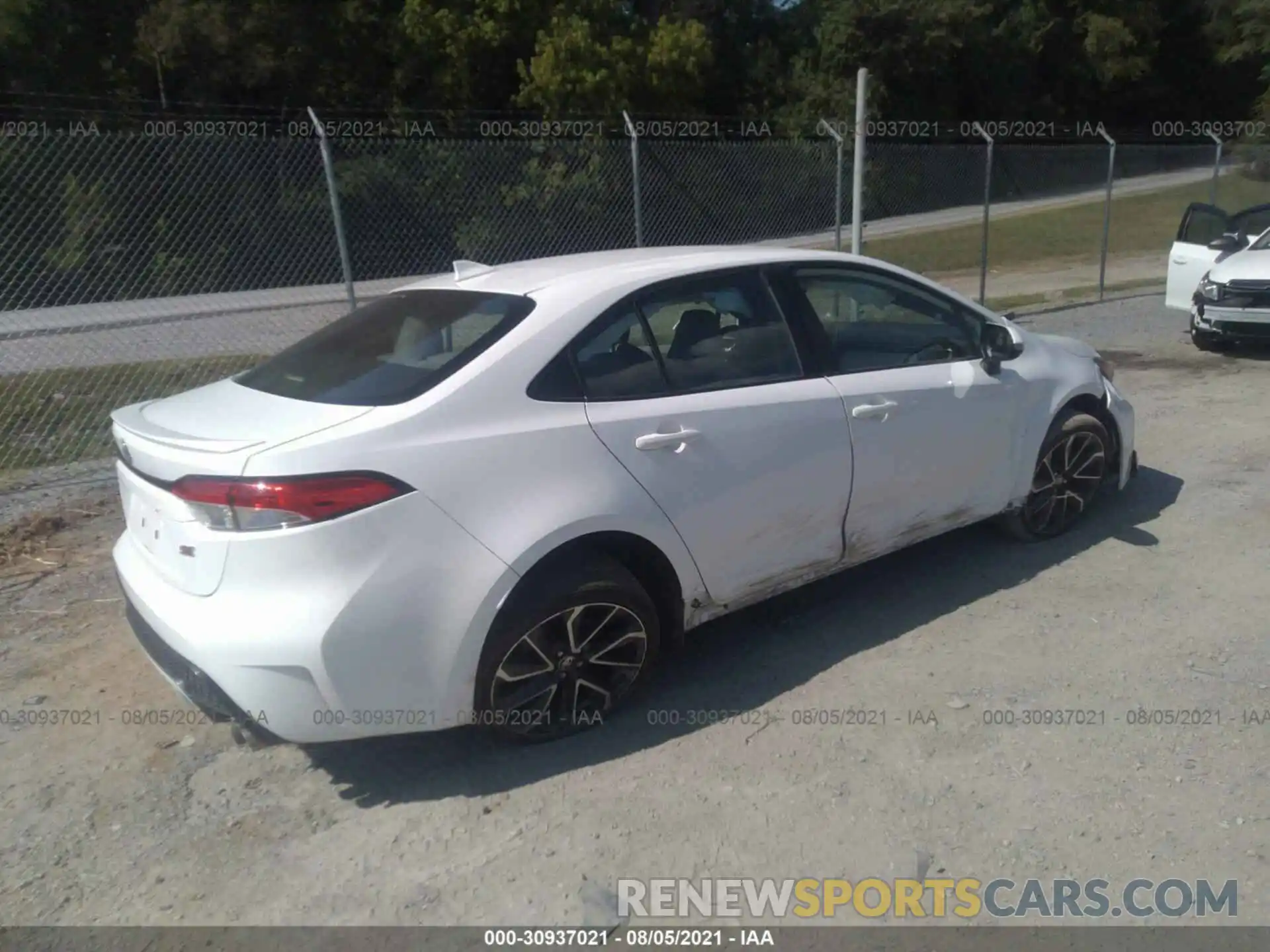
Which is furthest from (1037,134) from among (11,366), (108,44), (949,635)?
(949,635)

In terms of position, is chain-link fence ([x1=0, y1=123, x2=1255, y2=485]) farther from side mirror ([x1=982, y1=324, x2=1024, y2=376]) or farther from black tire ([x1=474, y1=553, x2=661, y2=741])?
black tire ([x1=474, y1=553, x2=661, y2=741])

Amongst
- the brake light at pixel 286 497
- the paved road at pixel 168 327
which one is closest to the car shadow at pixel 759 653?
the brake light at pixel 286 497

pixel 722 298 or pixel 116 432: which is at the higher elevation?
pixel 722 298

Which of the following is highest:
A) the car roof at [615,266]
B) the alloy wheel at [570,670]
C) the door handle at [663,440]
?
the car roof at [615,266]

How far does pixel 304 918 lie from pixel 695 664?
183 cm

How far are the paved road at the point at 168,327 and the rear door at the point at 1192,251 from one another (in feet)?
27.9

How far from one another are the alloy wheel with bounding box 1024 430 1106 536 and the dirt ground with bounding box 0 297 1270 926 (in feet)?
0.79

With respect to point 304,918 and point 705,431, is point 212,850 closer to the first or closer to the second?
point 304,918

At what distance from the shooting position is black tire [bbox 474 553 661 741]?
3.45 metres

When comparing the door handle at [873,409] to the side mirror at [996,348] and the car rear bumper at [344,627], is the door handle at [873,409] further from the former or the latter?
the car rear bumper at [344,627]

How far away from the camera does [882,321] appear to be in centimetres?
485

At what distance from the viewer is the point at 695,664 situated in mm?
4316

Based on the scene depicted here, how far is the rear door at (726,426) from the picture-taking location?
3717 millimetres

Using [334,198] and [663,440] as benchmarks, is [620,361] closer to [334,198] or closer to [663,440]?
[663,440]
